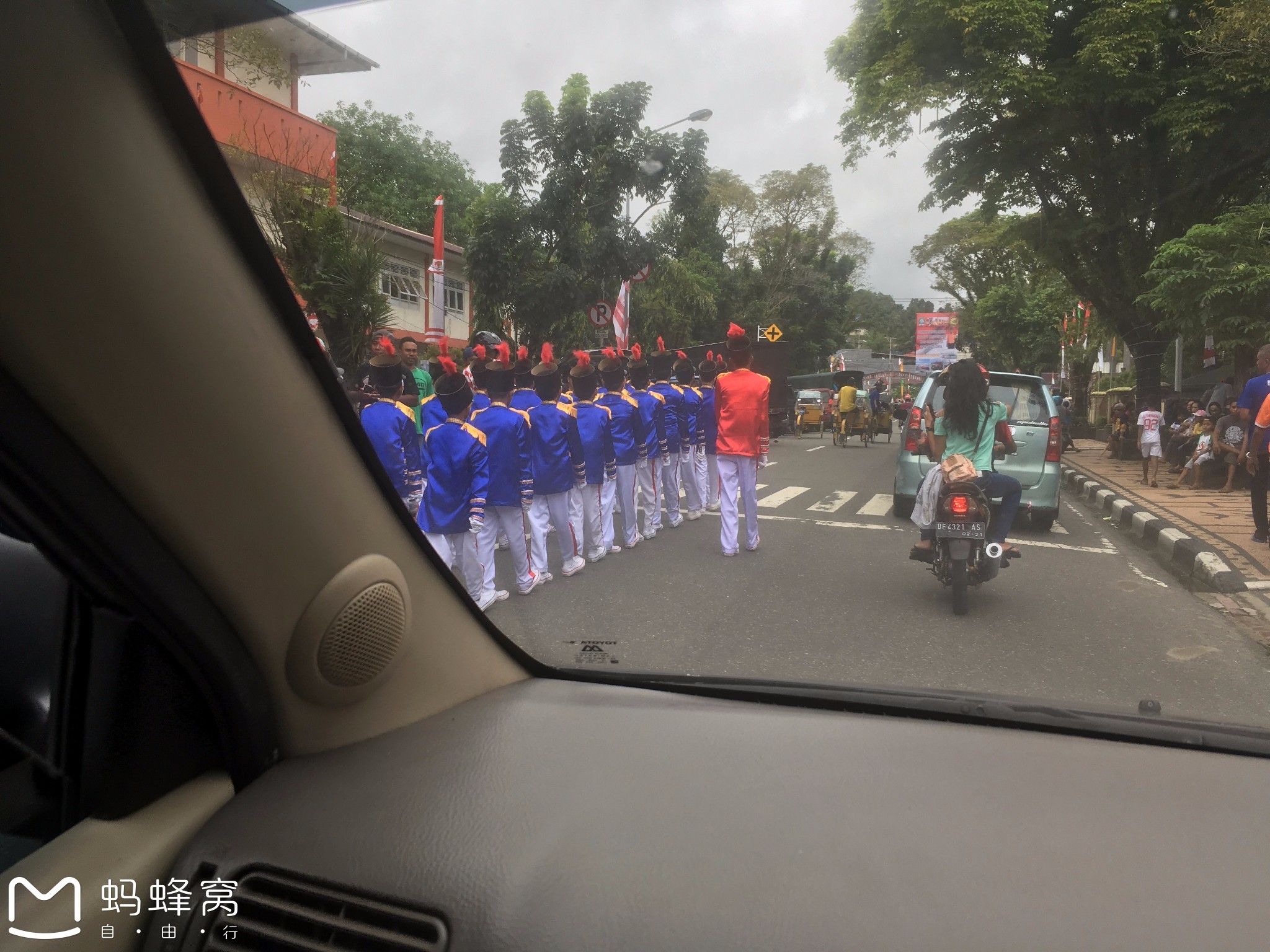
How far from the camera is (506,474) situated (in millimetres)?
5254

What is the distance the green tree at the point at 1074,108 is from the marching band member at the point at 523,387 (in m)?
2.55

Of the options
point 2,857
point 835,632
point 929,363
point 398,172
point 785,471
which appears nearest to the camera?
point 2,857

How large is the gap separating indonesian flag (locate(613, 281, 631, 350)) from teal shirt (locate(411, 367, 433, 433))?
754 millimetres

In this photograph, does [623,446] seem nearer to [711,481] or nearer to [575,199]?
[711,481]

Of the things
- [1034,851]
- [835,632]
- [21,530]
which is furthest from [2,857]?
[835,632]

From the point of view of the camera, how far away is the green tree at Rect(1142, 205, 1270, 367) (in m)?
4.13

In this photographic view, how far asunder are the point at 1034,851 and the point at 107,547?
1.59 metres

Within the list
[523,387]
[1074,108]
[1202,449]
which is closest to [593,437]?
[523,387]

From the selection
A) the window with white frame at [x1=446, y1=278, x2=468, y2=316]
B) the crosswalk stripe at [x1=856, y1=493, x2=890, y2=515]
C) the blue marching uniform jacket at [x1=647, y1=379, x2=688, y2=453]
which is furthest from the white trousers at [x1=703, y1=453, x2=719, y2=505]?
the window with white frame at [x1=446, y1=278, x2=468, y2=316]

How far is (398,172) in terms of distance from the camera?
2.02m

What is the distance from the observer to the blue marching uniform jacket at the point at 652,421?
869 cm

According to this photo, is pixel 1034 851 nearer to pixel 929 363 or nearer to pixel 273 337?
pixel 273 337

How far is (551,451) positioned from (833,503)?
445cm

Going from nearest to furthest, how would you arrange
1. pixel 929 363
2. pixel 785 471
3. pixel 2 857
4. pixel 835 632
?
pixel 2 857 → pixel 835 632 → pixel 929 363 → pixel 785 471
